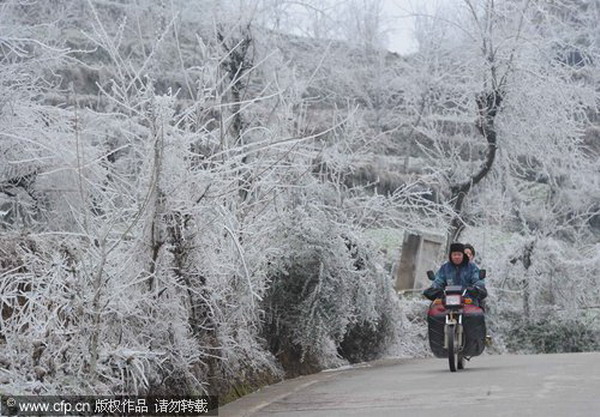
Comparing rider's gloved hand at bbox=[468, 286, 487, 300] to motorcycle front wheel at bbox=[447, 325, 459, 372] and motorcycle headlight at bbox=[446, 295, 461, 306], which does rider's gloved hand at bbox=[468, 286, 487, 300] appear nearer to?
motorcycle headlight at bbox=[446, 295, 461, 306]

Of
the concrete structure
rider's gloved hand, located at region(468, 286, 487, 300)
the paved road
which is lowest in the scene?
the paved road

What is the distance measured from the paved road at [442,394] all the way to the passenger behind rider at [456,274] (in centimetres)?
114

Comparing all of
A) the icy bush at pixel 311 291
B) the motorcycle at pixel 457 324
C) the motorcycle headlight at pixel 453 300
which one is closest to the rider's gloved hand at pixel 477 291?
the motorcycle at pixel 457 324

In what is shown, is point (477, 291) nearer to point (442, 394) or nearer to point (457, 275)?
point (457, 275)

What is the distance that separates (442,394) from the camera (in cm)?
1185

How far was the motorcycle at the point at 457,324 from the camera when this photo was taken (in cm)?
1565

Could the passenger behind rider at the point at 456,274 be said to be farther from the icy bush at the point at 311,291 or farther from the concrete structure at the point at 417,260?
the concrete structure at the point at 417,260

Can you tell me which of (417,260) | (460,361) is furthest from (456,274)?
(417,260)

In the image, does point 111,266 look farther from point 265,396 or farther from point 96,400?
point 265,396

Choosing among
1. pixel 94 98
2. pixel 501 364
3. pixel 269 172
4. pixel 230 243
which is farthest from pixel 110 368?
pixel 94 98

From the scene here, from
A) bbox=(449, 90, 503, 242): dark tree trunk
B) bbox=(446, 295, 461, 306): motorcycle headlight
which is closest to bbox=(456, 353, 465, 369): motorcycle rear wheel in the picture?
bbox=(446, 295, 461, 306): motorcycle headlight

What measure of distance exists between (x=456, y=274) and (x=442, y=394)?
15.3ft

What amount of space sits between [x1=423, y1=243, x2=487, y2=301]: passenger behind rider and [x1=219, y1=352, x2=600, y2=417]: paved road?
3.74 ft

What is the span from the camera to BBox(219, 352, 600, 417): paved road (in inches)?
409
